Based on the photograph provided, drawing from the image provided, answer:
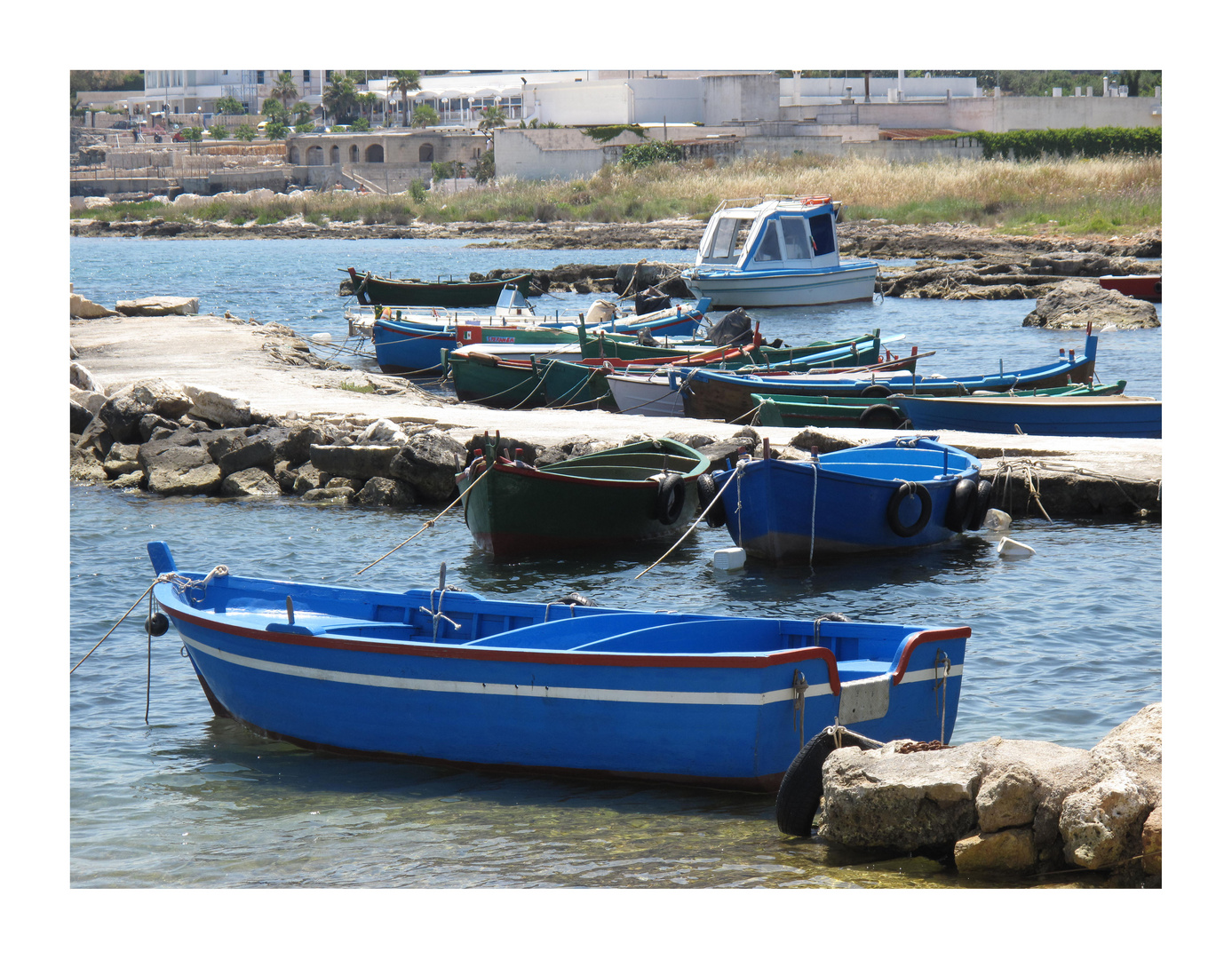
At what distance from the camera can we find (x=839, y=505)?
36.8ft

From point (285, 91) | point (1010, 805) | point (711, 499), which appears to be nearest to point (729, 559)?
point (711, 499)

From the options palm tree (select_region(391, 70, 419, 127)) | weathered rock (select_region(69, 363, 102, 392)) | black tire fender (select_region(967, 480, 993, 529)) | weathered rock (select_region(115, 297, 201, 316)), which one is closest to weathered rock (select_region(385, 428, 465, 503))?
black tire fender (select_region(967, 480, 993, 529))

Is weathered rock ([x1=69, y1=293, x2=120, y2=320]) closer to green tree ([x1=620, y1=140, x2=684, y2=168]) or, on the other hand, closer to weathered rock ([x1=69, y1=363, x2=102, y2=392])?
weathered rock ([x1=69, y1=363, x2=102, y2=392])

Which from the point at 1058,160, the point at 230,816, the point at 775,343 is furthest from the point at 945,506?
the point at 1058,160

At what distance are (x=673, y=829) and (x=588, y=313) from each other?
20944mm

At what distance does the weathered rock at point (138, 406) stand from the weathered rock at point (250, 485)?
2.06 meters

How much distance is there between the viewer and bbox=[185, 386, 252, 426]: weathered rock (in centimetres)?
1582

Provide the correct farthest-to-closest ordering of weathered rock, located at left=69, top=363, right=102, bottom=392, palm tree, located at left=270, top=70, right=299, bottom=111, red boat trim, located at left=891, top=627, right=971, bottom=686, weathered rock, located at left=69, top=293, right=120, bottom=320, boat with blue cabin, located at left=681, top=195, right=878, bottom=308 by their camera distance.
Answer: palm tree, located at left=270, top=70, right=299, bottom=111 → boat with blue cabin, located at left=681, top=195, right=878, bottom=308 → weathered rock, located at left=69, top=293, right=120, bottom=320 → weathered rock, located at left=69, top=363, right=102, bottom=392 → red boat trim, located at left=891, top=627, right=971, bottom=686

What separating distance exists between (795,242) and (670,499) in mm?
23097

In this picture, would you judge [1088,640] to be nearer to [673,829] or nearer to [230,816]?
[673,829]

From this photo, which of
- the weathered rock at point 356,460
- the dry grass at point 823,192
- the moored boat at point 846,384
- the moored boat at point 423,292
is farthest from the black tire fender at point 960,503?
the dry grass at point 823,192

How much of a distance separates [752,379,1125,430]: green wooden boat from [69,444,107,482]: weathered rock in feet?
25.9

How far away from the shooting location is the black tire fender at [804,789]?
226 inches

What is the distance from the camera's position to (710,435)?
46.8ft
